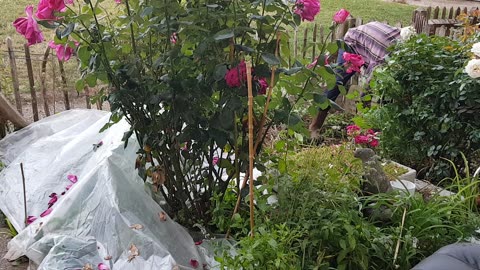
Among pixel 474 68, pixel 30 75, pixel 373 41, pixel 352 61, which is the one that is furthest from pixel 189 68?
pixel 373 41

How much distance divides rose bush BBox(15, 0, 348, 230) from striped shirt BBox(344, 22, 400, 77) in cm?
233

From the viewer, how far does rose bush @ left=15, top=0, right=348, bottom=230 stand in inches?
77.6

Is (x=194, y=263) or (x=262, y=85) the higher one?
(x=262, y=85)

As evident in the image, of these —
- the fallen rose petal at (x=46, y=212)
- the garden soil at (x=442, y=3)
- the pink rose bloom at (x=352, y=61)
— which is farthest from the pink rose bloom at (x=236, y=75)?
the garden soil at (x=442, y=3)

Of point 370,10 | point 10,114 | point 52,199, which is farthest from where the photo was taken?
point 370,10

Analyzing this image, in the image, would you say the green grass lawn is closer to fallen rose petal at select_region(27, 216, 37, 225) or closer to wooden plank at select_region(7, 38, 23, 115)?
wooden plank at select_region(7, 38, 23, 115)

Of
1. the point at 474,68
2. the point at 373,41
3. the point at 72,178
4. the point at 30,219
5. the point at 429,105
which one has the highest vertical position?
the point at 474,68

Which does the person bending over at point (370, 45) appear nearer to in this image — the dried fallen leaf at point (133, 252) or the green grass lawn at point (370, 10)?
the dried fallen leaf at point (133, 252)

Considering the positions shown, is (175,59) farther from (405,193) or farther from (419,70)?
(419,70)

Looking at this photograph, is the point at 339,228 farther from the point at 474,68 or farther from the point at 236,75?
the point at 474,68

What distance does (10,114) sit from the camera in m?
3.70

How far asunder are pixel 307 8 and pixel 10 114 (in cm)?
271

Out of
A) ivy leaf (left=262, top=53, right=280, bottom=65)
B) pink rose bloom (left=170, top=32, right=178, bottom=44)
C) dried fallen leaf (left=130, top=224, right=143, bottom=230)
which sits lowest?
dried fallen leaf (left=130, top=224, right=143, bottom=230)

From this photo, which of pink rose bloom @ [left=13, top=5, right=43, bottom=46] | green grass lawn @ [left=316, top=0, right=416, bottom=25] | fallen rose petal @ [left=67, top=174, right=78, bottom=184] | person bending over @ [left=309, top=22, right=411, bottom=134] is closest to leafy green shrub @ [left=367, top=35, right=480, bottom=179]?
person bending over @ [left=309, top=22, right=411, bottom=134]
